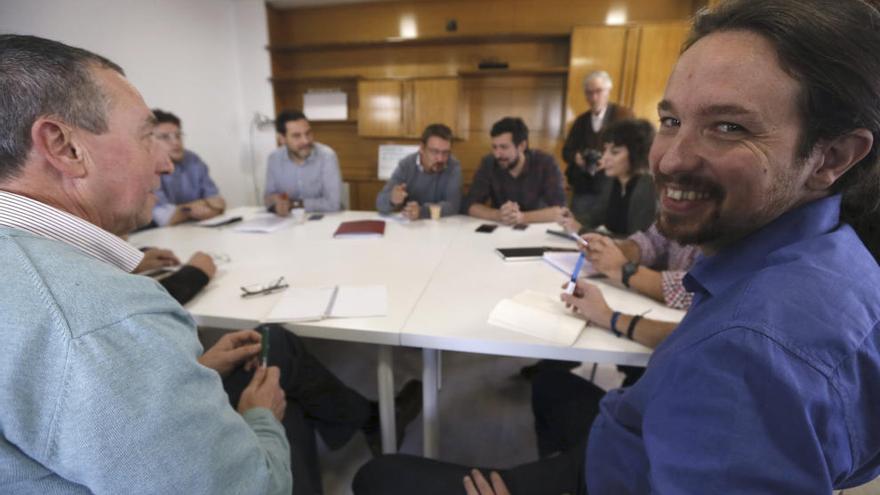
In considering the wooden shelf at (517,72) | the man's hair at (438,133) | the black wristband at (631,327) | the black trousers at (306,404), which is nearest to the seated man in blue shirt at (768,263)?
the black wristband at (631,327)

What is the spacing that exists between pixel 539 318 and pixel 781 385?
674 millimetres

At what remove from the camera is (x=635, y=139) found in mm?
1863

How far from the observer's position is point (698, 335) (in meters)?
0.52

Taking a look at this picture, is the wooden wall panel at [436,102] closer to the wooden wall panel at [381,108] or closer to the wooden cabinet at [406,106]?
the wooden cabinet at [406,106]

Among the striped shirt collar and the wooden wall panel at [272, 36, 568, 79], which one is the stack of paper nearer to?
the striped shirt collar

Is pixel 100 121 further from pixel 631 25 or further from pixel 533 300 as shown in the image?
pixel 631 25

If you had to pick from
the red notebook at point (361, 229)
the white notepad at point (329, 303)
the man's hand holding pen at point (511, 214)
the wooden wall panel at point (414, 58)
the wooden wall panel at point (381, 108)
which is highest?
the wooden wall panel at point (414, 58)

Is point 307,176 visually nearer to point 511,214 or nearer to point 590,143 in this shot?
point 511,214

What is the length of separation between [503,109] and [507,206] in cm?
258

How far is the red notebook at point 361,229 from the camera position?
2004 millimetres

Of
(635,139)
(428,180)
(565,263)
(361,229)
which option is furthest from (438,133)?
(565,263)

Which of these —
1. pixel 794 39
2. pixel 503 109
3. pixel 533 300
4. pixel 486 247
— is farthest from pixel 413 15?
pixel 794 39

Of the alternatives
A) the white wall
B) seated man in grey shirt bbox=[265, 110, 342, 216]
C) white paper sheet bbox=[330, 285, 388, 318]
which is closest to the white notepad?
white paper sheet bbox=[330, 285, 388, 318]

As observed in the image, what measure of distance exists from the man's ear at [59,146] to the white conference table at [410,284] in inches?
24.8
